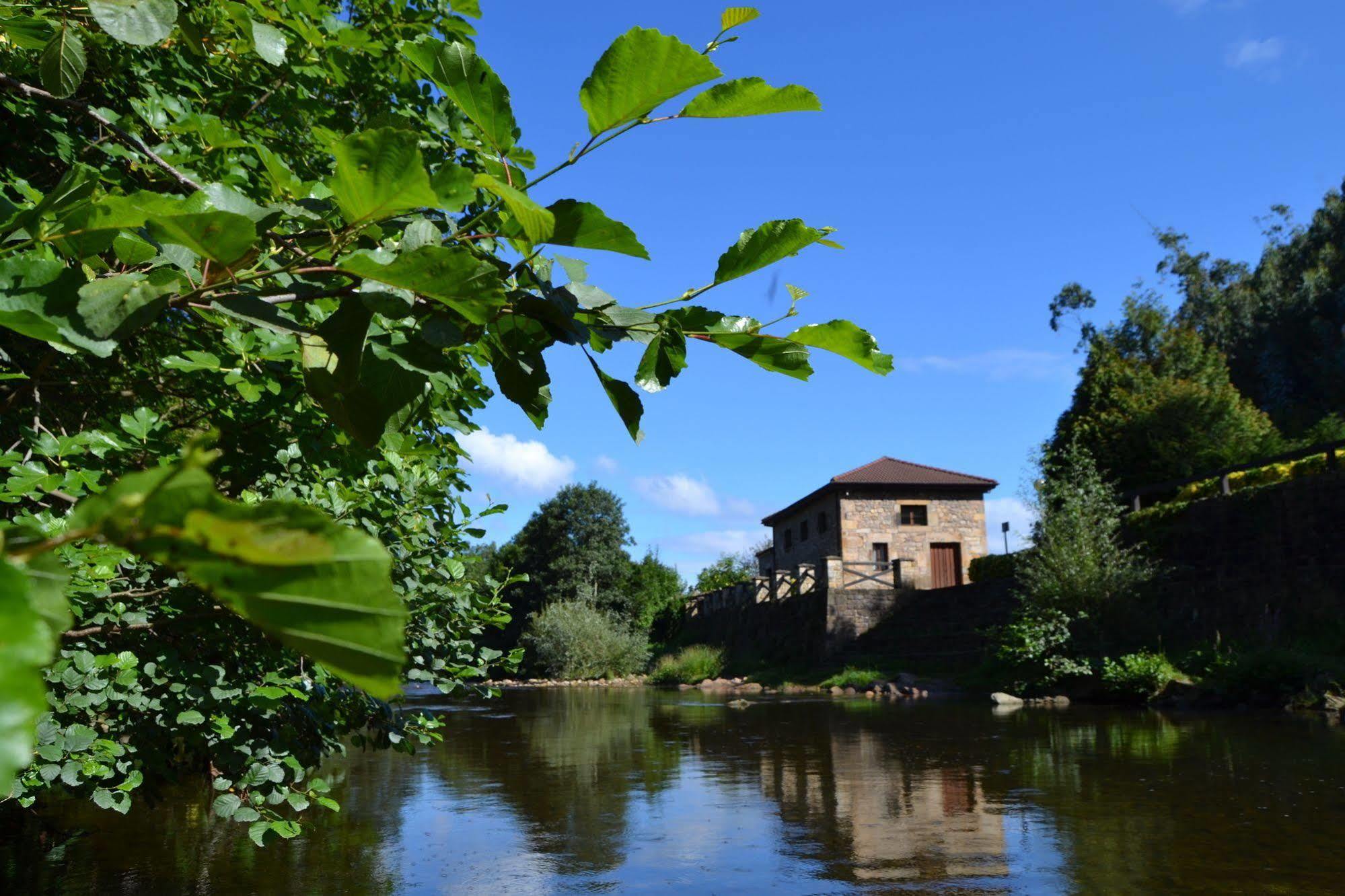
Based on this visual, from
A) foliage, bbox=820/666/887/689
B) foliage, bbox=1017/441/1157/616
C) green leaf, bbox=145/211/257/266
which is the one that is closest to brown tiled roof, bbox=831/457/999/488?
foliage, bbox=820/666/887/689

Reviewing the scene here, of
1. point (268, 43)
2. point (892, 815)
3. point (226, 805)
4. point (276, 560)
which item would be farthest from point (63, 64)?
point (892, 815)

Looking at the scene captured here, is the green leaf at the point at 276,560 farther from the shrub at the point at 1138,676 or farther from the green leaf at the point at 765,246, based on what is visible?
the shrub at the point at 1138,676

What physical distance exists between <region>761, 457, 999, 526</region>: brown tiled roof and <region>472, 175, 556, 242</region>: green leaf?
34.4 meters

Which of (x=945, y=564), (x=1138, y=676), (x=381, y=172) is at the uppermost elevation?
(x=945, y=564)

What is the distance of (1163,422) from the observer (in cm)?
2555

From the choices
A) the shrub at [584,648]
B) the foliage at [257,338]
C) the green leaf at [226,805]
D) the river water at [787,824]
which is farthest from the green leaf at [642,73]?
the shrub at [584,648]

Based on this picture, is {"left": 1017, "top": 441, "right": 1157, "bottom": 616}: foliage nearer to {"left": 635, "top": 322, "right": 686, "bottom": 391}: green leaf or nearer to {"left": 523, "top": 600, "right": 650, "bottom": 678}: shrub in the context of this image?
{"left": 523, "top": 600, "right": 650, "bottom": 678}: shrub

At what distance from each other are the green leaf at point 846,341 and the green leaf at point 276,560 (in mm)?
741

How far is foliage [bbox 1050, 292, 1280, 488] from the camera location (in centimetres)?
2511

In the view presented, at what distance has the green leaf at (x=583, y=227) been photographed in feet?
3.33

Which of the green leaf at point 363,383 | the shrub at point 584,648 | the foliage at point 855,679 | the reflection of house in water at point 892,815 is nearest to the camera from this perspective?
the green leaf at point 363,383

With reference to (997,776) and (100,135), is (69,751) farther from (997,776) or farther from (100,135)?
(997,776)

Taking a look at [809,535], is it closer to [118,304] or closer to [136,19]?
[136,19]

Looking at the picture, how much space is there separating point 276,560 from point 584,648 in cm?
3735
